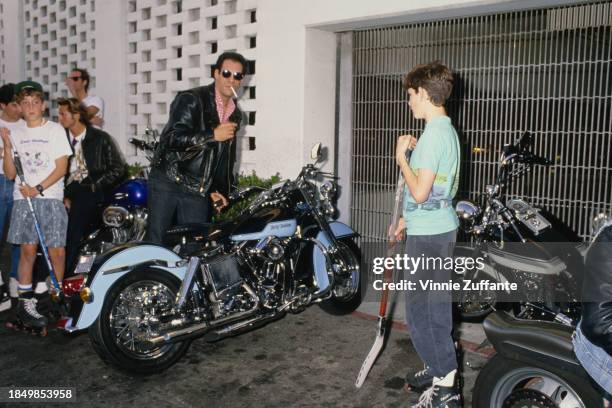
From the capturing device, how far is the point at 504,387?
286cm

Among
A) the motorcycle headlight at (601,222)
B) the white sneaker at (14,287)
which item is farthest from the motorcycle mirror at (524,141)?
the white sneaker at (14,287)

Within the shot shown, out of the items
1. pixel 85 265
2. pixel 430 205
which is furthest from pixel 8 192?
pixel 430 205

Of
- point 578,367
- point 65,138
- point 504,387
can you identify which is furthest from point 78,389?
point 578,367

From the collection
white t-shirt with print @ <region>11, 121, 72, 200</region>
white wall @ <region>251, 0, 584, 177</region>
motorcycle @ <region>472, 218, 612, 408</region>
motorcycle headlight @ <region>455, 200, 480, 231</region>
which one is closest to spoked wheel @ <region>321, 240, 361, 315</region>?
motorcycle headlight @ <region>455, 200, 480, 231</region>

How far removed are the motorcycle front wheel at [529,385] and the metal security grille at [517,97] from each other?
3.12 metres

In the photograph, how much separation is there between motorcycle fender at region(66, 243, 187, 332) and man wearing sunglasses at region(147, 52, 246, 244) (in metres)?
0.60

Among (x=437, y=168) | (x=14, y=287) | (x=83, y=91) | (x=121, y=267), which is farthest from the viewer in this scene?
(x=83, y=91)

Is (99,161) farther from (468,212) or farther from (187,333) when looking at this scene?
(468,212)

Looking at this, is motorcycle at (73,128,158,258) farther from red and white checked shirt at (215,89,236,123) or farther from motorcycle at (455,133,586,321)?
motorcycle at (455,133,586,321)

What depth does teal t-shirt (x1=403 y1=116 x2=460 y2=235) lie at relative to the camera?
3303 mm

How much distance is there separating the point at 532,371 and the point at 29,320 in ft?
13.4

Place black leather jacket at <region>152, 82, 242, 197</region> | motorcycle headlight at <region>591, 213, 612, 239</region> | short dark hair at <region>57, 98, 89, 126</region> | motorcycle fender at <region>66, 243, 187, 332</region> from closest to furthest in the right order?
motorcycle headlight at <region>591, 213, 612, 239</region>, motorcycle fender at <region>66, 243, 187, 332</region>, black leather jacket at <region>152, 82, 242, 197</region>, short dark hair at <region>57, 98, 89, 126</region>

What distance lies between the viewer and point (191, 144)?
4.64 m

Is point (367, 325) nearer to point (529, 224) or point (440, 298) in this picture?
point (529, 224)
